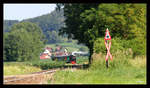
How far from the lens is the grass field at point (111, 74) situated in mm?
15897

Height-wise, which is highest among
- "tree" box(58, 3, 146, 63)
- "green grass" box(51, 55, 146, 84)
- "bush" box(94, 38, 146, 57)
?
"tree" box(58, 3, 146, 63)

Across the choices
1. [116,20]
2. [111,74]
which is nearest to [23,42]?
[116,20]

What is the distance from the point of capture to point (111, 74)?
17750mm

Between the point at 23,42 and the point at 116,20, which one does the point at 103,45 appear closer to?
the point at 116,20

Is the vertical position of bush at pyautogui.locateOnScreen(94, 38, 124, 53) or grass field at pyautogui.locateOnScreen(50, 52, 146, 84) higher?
bush at pyautogui.locateOnScreen(94, 38, 124, 53)

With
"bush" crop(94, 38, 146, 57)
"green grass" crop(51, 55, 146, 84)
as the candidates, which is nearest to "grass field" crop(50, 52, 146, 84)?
"green grass" crop(51, 55, 146, 84)

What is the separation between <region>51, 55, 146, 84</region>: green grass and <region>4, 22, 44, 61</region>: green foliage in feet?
79.3

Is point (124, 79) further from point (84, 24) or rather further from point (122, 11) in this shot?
point (84, 24)

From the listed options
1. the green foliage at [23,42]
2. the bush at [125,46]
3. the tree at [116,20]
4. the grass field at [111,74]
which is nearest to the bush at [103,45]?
the bush at [125,46]

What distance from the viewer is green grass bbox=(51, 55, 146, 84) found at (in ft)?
52.0

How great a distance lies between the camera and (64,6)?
3406cm

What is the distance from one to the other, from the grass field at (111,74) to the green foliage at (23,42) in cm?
2410

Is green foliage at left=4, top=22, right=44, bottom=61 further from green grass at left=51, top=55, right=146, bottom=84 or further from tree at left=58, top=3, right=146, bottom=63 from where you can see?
green grass at left=51, top=55, right=146, bottom=84

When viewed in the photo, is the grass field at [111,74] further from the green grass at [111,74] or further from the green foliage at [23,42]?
the green foliage at [23,42]
